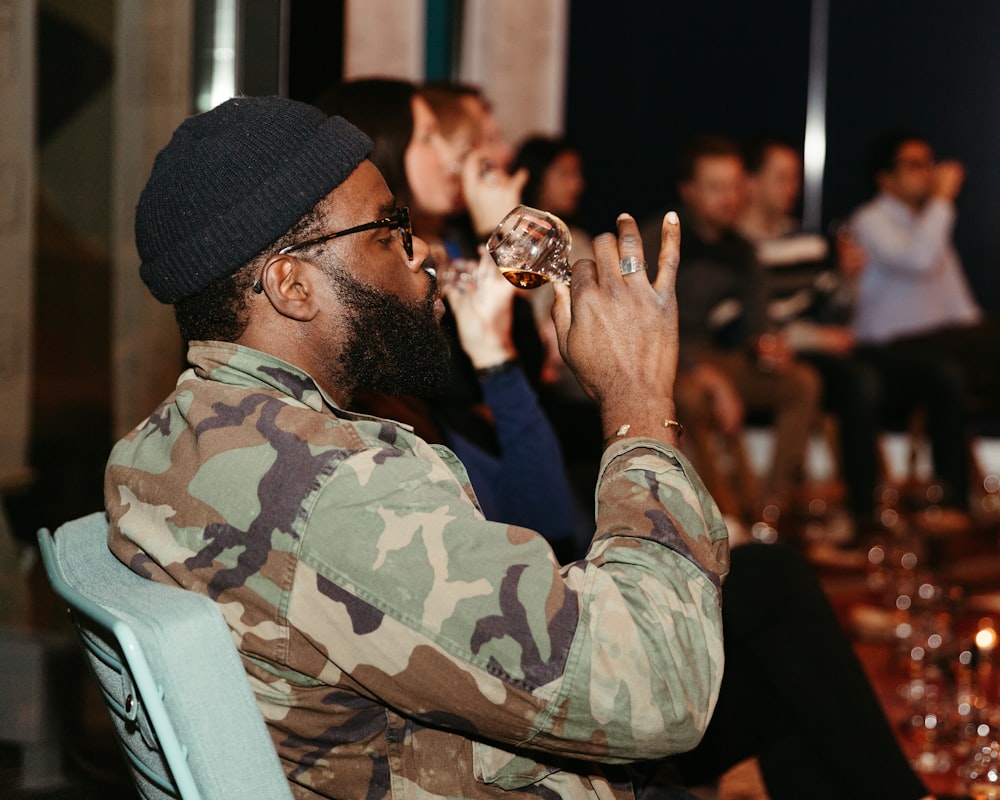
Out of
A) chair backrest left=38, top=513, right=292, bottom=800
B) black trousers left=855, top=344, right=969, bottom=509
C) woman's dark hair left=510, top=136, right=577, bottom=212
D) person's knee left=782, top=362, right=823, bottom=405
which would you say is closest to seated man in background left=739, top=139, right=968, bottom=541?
black trousers left=855, top=344, right=969, bottom=509

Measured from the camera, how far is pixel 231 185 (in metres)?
1.15

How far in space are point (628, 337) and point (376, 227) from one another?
0.92 feet

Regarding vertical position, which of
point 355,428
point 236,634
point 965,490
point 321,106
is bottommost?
point 965,490

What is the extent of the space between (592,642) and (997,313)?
223 inches

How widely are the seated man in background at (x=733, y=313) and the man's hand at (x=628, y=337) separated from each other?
11.4 ft

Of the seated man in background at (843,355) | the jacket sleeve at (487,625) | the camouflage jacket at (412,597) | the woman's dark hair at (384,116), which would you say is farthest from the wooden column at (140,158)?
the seated man in background at (843,355)

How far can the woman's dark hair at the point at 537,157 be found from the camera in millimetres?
4543

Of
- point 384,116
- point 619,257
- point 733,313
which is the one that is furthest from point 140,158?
point 733,313

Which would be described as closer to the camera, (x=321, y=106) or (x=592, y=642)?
(x=592, y=642)

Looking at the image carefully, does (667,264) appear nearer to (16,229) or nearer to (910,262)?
(16,229)

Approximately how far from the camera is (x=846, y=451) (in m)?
4.82

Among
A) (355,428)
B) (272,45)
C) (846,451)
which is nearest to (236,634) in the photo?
(355,428)

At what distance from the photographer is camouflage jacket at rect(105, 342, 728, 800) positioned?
0.98m

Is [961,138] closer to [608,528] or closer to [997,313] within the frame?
[997,313]
